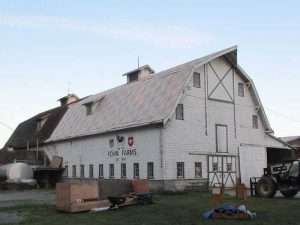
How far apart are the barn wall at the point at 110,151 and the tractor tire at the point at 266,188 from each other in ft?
22.4

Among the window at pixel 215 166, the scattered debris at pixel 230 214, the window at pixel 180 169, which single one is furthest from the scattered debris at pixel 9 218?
the window at pixel 215 166

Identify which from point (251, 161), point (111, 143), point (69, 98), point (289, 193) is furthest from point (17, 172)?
point (289, 193)

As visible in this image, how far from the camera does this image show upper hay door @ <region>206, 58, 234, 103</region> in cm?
3297

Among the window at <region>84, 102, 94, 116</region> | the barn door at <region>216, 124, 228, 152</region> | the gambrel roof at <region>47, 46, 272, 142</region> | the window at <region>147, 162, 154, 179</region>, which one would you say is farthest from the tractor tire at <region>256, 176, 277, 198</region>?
the window at <region>84, 102, 94, 116</region>

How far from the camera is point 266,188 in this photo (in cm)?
2461

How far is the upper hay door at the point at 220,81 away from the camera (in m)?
33.0

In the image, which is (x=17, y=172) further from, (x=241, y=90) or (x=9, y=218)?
(x=9, y=218)

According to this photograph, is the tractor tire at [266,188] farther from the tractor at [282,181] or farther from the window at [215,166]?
the window at [215,166]

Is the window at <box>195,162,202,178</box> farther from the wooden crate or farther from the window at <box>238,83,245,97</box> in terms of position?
the wooden crate

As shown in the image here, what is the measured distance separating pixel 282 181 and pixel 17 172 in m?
24.3

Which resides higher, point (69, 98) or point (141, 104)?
point (69, 98)

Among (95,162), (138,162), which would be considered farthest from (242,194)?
(95,162)

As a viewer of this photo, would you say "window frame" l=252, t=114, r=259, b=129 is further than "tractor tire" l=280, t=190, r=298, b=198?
Yes

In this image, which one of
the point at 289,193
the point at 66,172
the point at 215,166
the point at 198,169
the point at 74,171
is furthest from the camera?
the point at 66,172
